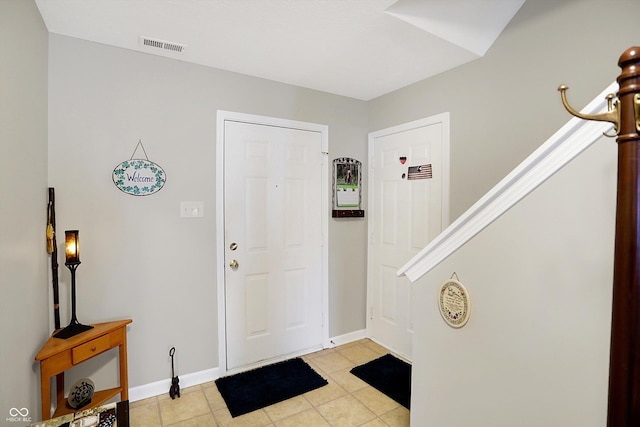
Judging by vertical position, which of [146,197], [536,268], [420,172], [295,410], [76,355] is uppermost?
[420,172]

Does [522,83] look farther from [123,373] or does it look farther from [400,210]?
[123,373]

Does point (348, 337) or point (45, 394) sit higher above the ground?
point (45, 394)

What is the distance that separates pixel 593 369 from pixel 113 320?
2549 mm

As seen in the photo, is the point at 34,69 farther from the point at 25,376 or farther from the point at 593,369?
the point at 593,369

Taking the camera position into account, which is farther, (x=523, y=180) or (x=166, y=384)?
(x=166, y=384)

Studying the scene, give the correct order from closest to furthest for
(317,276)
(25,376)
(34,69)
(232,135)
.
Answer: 1. (25,376)
2. (34,69)
3. (232,135)
4. (317,276)

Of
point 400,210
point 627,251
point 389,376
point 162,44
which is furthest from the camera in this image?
point 400,210

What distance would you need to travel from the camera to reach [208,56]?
7.49 feet

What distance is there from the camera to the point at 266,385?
2420 mm

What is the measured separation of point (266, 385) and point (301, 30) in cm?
253

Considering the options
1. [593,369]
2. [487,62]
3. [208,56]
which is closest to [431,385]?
[593,369]

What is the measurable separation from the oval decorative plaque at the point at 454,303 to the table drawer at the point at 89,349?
1929mm

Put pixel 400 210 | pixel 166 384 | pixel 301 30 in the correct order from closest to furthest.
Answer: pixel 301 30 → pixel 166 384 → pixel 400 210

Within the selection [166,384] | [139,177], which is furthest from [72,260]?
[166,384]
